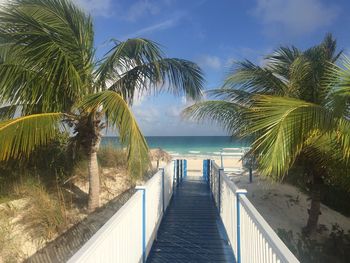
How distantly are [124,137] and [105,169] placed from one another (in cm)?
568

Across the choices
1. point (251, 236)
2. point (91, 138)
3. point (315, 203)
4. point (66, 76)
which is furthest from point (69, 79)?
point (315, 203)

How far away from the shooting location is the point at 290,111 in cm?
473

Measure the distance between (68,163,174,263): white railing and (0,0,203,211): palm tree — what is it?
104 cm

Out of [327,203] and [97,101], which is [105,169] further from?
[327,203]

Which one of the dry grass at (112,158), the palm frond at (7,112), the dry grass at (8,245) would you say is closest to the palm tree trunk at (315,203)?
the dry grass at (112,158)

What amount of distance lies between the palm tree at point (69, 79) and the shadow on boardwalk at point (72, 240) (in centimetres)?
39

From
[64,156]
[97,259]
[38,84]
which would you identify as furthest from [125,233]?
[64,156]

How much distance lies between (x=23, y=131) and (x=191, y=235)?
12.0ft

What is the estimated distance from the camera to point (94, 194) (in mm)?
8227

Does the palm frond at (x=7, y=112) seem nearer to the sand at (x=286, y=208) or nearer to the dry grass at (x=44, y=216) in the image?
the dry grass at (x=44, y=216)

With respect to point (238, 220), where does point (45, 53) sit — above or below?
above

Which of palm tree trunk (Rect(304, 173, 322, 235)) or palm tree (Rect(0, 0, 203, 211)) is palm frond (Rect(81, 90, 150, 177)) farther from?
palm tree trunk (Rect(304, 173, 322, 235))

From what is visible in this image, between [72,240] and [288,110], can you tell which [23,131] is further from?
[288,110]

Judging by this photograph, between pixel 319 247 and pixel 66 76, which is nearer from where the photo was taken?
pixel 66 76
